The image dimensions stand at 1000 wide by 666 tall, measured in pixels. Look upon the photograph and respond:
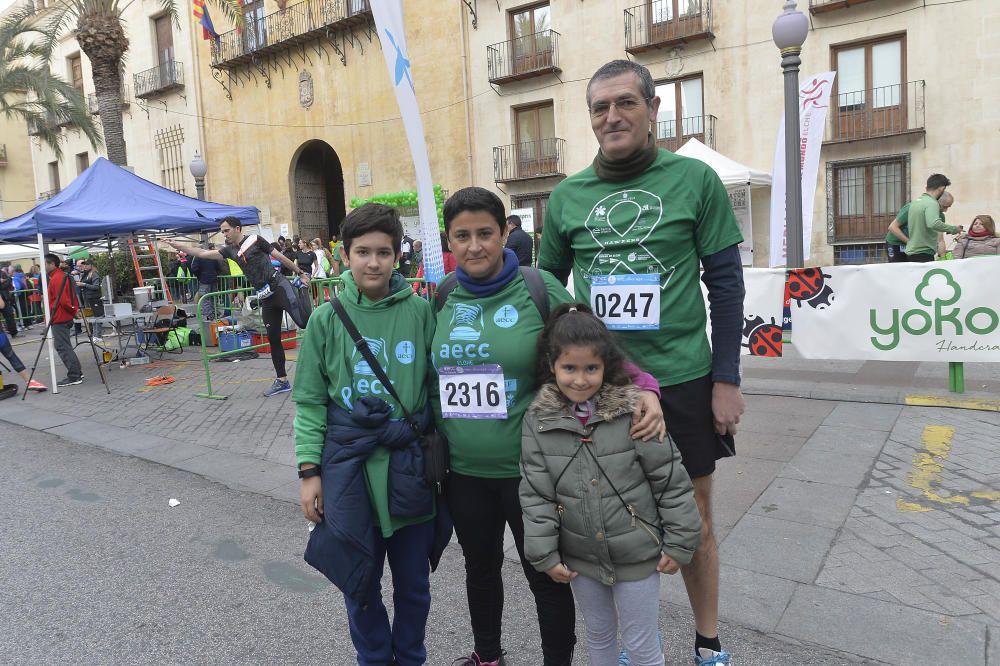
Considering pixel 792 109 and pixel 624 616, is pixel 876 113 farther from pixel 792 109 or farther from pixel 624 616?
pixel 624 616

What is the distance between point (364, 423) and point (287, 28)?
28592mm

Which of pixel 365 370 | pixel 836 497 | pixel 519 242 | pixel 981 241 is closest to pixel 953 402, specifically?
pixel 836 497

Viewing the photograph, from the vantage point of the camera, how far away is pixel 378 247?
2.39 meters

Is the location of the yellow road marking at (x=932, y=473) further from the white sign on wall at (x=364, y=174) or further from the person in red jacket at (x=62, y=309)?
the white sign on wall at (x=364, y=174)

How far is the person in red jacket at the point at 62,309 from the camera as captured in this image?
9602 mm

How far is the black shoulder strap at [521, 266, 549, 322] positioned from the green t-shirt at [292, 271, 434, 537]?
0.39 meters

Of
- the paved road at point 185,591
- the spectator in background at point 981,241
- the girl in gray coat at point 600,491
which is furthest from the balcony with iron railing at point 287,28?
the girl in gray coat at point 600,491

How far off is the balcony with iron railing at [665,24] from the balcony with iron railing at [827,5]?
8.11ft

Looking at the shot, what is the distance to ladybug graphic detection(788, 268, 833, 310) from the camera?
671 centimetres

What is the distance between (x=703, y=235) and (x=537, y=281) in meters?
0.58

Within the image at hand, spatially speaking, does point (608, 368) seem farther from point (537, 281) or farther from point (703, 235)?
point (703, 235)

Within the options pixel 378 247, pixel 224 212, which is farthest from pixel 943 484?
pixel 224 212

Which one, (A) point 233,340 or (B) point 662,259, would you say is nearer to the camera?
(B) point 662,259

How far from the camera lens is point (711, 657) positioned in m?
2.58
